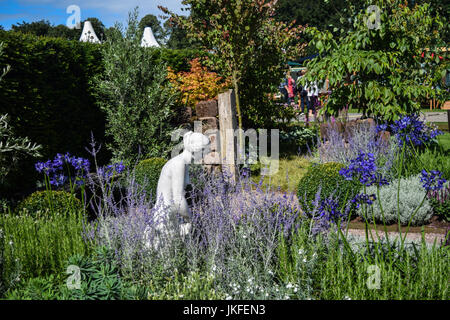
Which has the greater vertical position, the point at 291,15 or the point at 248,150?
the point at 291,15

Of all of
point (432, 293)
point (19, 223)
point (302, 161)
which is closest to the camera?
point (432, 293)

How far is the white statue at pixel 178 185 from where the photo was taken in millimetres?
3559

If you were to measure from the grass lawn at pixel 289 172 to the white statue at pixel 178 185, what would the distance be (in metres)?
3.12

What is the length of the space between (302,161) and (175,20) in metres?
4.12

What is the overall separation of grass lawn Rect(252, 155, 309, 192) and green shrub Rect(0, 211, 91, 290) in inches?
148

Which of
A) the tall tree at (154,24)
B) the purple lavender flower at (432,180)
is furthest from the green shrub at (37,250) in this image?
the tall tree at (154,24)

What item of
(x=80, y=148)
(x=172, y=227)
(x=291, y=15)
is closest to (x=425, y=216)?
(x=172, y=227)

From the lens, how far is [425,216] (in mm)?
4723

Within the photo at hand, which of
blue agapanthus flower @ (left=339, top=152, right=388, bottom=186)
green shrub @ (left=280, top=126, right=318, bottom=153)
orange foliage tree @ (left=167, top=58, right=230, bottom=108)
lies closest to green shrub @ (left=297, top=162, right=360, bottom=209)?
blue agapanthus flower @ (left=339, top=152, right=388, bottom=186)

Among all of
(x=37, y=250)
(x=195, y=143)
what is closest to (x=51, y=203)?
(x=37, y=250)

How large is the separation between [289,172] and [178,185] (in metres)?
4.48

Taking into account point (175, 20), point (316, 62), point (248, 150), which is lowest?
point (248, 150)

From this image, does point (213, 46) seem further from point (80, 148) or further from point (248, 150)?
point (80, 148)

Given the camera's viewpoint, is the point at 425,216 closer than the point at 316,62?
Yes
